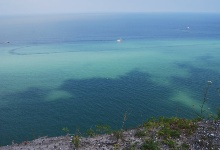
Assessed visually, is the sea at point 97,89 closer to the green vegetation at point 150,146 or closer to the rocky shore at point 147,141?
the rocky shore at point 147,141

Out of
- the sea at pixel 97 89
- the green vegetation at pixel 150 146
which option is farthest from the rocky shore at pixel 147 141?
the sea at pixel 97 89

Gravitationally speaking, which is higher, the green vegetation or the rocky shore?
the green vegetation

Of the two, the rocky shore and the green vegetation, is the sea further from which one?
the green vegetation

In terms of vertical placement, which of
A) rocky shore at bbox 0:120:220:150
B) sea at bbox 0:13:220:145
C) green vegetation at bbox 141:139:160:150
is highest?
green vegetation at bbox 141:139:160:150

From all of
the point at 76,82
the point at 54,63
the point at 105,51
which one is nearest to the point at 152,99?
the point at 76,82

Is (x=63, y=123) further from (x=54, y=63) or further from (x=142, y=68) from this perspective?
(x=54, y=63)

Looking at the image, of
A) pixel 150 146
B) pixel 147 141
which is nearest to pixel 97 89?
pixel 147 141

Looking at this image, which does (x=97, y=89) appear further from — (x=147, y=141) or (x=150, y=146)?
(x=150, y=146)

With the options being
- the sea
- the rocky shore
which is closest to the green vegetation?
the rocky shore
